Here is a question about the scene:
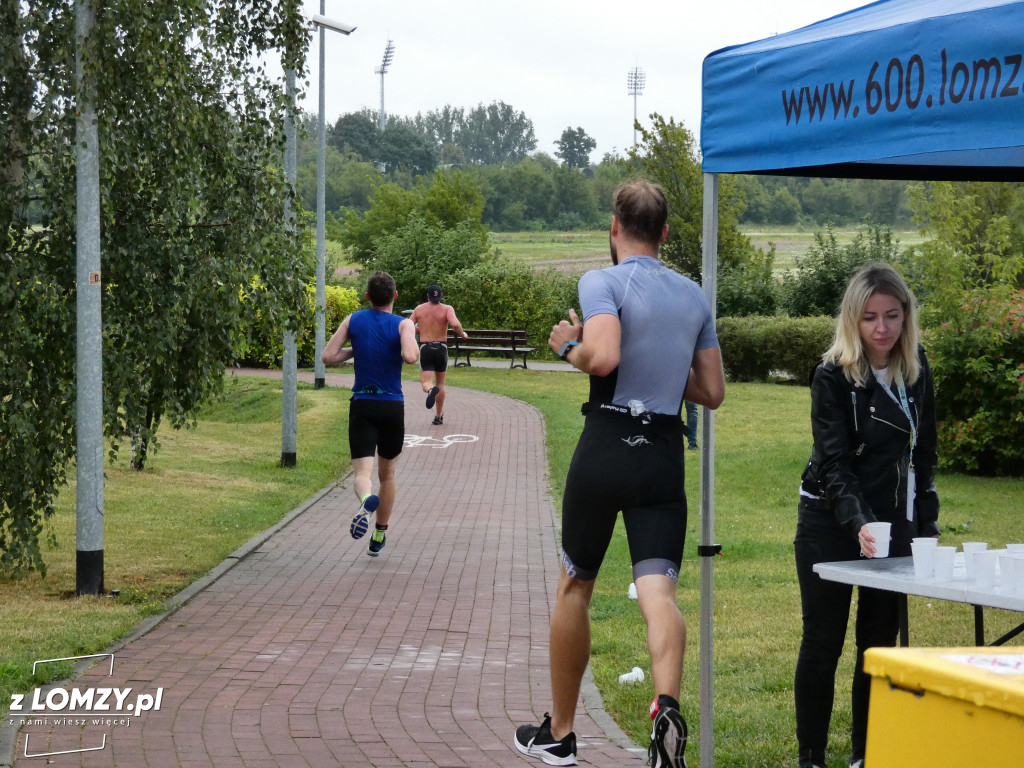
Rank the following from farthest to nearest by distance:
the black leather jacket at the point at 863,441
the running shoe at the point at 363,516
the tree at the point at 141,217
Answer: the running shoe at the point at 363,516
the tree at the point at 141,217
the black leather jacket at the point at 863,441

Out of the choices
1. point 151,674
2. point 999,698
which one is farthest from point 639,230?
point 151,674

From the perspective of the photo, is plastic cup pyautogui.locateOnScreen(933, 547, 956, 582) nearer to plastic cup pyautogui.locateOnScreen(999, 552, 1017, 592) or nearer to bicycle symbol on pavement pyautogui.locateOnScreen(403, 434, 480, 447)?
plastic cup pyautogui.locateOnScreen(999, 552, 1017, 592)

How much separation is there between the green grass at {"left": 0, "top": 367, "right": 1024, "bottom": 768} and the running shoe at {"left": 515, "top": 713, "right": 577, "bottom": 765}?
0.71m

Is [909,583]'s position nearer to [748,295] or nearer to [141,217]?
[141,217]

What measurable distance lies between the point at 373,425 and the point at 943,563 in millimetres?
5822

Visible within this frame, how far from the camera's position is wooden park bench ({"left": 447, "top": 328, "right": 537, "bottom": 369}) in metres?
33.3

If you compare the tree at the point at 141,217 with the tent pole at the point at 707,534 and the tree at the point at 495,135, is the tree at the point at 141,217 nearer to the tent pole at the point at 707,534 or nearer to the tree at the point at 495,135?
the tent pole at the point at 707,534

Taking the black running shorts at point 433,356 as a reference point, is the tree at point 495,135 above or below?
above

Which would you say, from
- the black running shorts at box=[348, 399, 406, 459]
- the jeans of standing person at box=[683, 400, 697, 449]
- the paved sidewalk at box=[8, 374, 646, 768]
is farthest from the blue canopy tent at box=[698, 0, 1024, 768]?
the jeans of standing person at box=[683, 400, 697, 449]

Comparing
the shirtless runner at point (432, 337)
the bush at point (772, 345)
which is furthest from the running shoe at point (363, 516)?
the bush at point (772, 345)

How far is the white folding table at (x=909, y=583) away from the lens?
363cm

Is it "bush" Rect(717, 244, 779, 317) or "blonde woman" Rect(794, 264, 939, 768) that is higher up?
"bush" Rect(717, 244, 779, 317)

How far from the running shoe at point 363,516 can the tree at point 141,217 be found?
4.59ft

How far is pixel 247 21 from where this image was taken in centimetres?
887
